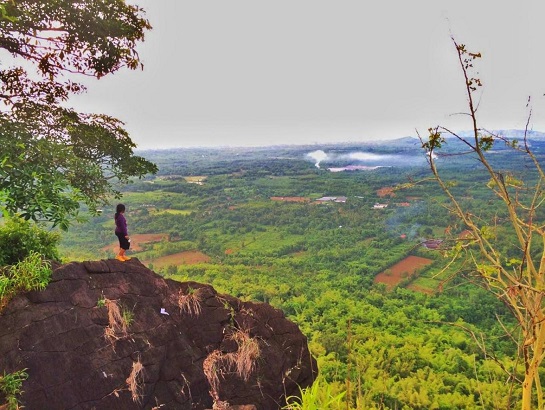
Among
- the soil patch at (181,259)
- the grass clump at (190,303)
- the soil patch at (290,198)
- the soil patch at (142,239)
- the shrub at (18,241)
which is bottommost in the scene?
the soil patch at (181,259)

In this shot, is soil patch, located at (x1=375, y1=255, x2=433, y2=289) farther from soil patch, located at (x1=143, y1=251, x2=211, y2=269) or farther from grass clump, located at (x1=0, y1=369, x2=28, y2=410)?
grass clump, located at (x1=0, y1=369, x2=28, y2=410)

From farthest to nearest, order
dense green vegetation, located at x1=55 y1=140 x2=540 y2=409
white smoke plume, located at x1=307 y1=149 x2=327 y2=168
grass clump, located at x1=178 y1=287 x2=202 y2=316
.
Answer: white smoke plume, located at x1=307 y1=149 x2=327 y2=168
dense green vegetation, located at x1=55 y1=140 x2=540 y2=409
grass clump, located at x1=178 y1=287 x2=202 y2=316

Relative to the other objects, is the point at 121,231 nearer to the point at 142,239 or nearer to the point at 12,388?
the point at 12,388

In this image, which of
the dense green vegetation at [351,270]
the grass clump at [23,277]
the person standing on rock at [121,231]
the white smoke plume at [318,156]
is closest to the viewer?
the grass clump at [23,277]

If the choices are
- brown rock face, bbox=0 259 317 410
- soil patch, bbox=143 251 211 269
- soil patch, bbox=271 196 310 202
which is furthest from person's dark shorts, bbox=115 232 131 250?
soil patch, bbox=271 196 310 202

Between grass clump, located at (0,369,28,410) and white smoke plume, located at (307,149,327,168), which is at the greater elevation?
white smoke plume, located at (307,149,327,168)

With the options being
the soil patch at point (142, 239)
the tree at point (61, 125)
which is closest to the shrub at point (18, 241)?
the tree at point (61, 125)

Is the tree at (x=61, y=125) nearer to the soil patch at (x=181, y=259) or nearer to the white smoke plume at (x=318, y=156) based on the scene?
the soil patch at (x=181, y=259)
